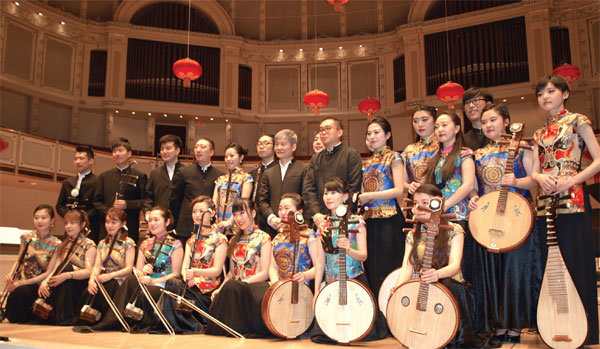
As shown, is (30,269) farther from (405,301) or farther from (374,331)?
(405,301)

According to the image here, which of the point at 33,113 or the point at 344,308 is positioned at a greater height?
the point at 33,113

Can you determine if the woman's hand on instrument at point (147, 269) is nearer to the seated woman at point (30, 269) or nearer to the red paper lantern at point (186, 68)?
the seated woman at point (30, 269)

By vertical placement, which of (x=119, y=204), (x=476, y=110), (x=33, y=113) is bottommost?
(x=119, y=204)

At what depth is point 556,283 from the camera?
281 centimetres

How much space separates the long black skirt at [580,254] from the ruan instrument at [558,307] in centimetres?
12

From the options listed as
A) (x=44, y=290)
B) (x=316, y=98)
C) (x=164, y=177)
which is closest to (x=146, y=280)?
(x=44, y=290)

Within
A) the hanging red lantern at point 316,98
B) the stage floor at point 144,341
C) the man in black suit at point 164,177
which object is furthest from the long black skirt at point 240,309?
the hanging red lantern at point 316,98

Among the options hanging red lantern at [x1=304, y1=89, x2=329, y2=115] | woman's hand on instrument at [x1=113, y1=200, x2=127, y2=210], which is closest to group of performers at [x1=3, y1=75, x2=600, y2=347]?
woman's hand on instrument at [x1=113, y1=200, x2=127, y2=210]

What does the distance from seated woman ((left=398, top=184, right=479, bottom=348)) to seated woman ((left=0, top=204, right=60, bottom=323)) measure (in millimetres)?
3362

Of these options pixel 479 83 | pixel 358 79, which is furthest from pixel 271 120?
pixel 479 83

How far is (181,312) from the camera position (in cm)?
395

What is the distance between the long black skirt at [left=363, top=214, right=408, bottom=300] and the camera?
11.8ft

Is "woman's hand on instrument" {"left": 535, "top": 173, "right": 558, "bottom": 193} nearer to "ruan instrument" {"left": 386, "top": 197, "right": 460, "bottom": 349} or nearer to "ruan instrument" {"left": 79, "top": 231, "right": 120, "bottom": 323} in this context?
"ruan instrument" {"left": 386, "top": 197, "right": 460, "bottom": 349}

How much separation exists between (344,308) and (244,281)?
0.99m
